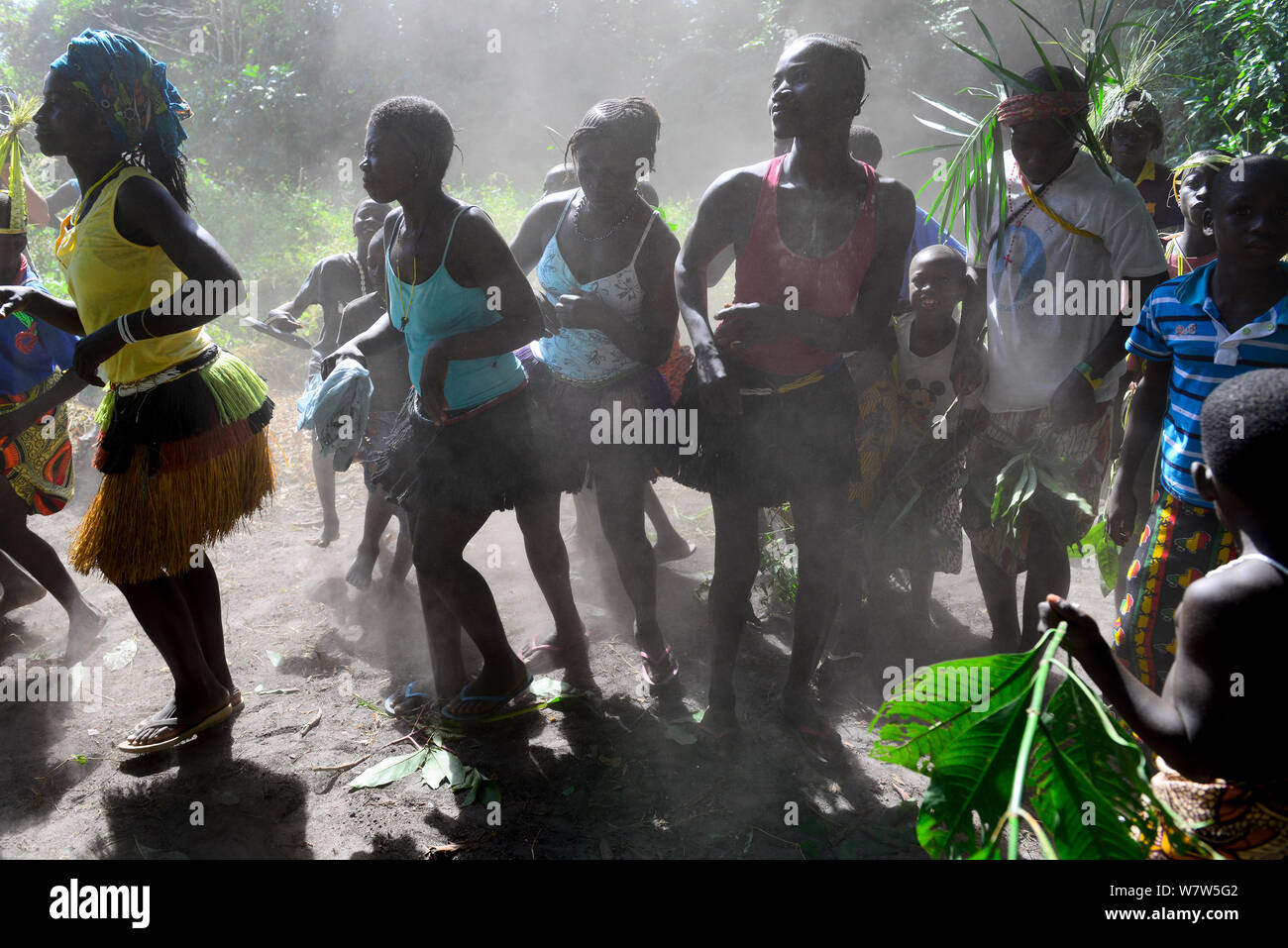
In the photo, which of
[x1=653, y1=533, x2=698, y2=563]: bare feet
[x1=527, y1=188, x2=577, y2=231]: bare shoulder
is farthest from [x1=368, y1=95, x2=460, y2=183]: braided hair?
[x1=653, y1=533, x2=698, y2=563]: bare feet

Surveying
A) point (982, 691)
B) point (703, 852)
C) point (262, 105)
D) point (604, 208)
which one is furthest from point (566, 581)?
point (262, 105)

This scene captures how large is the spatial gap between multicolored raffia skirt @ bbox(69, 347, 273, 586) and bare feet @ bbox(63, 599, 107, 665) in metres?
1.19

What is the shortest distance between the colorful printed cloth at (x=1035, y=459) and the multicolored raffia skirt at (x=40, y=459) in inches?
152

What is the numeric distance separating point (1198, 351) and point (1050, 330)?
0.68 metres

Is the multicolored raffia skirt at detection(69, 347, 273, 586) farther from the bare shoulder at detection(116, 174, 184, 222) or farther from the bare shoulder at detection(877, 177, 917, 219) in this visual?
the bare shoulder at detection(877, 177, 917, 219)

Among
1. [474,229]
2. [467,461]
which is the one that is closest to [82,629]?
[467,461]

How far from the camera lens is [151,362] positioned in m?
2.78

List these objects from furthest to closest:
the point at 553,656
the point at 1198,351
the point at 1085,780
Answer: the point at 553,656 → the point at 1198,351 → the point at 1085,780

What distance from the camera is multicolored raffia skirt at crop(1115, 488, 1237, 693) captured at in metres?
2.38

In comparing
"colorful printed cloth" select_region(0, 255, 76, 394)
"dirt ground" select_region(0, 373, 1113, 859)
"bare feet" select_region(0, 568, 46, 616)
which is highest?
"colorful printed cloth" select_region(0, 255, 76, 394)

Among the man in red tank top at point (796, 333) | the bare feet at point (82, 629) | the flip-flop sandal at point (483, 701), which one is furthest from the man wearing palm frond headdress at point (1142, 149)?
the bare feet at point (82, 629)

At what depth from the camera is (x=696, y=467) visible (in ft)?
9.86

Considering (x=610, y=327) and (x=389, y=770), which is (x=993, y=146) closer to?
(x=610, y=327)

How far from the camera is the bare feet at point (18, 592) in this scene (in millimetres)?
4105
